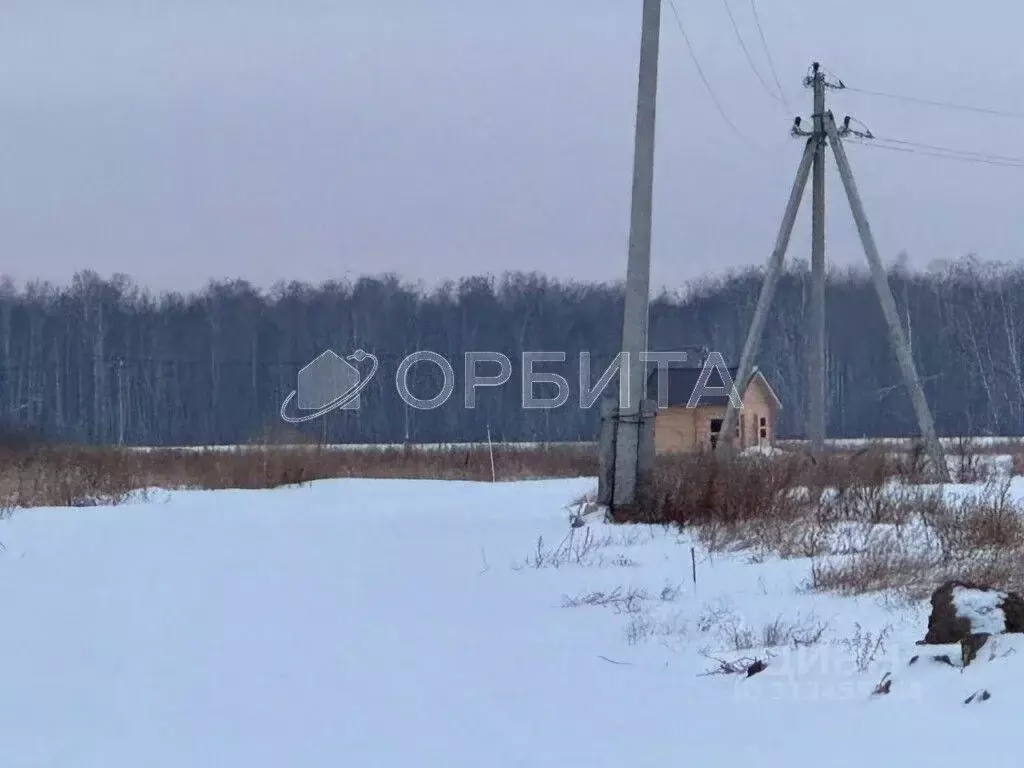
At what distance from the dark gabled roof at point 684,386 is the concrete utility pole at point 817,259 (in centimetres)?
1775

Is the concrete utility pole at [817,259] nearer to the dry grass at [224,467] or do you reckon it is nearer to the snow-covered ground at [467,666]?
the dry grass at [224,467]

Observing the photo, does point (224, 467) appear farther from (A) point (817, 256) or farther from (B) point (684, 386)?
Answer: (B) point (684, 386)

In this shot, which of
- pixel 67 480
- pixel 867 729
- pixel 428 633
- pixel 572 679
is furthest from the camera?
pixel 67 480

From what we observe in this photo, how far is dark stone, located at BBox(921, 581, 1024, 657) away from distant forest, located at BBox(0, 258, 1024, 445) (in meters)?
44.6

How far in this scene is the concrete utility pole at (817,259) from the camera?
61.9ft

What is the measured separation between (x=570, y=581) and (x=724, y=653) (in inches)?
98.9

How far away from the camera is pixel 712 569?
799 centimetres

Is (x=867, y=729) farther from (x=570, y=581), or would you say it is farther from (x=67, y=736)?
(x=570, y=581)

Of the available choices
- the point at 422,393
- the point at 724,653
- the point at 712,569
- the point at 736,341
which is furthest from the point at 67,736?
the point at 736,341

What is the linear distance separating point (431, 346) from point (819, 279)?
3795 centimetres

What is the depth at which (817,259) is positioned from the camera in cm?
1928

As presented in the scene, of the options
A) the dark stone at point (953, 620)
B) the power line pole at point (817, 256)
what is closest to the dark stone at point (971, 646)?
the dark stone at point (953, 620)

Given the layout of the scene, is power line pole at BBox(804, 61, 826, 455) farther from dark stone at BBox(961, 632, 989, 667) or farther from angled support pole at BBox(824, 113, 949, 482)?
dark stone at BBox(961, 632, 989, 667)

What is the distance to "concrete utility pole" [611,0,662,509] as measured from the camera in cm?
1196
